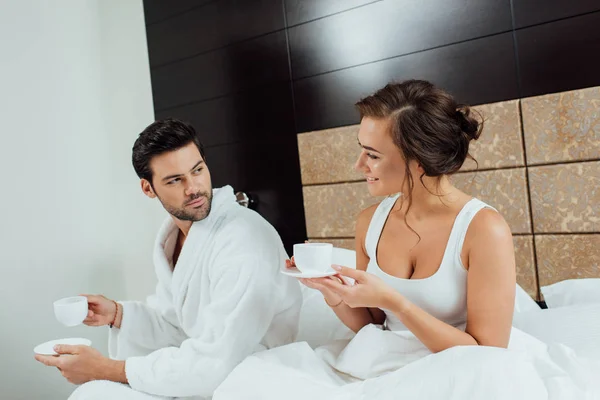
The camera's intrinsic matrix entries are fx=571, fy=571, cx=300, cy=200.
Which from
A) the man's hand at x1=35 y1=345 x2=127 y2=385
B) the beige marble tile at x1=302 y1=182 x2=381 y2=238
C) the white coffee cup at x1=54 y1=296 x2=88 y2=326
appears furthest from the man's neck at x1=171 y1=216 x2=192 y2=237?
the beige marble tile at x1=302 y1=182 x2=381 y2=238

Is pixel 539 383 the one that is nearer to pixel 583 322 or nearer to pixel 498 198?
pixel 583 322

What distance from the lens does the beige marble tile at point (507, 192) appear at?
2258mm

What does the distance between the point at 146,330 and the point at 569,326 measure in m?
1.50

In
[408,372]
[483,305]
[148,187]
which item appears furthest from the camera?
[148,187]

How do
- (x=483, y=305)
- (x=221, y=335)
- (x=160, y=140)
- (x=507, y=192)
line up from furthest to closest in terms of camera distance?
(x=507, y=192)
(x=160, y=140)
(x=221, y=335)
(x=483, y=305)

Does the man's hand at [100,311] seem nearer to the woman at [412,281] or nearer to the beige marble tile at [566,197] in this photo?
the woman at [412,281]

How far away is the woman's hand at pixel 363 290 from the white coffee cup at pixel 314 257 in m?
0.03

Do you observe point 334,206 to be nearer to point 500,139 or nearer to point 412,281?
point 500,139

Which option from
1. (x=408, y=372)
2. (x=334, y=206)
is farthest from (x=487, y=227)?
(x=334, y=206)

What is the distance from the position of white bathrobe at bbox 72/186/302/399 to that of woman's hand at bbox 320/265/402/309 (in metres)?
0.41

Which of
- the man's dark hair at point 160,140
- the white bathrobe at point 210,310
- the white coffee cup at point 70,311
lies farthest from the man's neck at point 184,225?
the white coffee cup at point 70,311

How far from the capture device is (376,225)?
1796 millimetres

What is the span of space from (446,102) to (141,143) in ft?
3.46

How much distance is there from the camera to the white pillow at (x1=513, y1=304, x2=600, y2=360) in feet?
5.41
